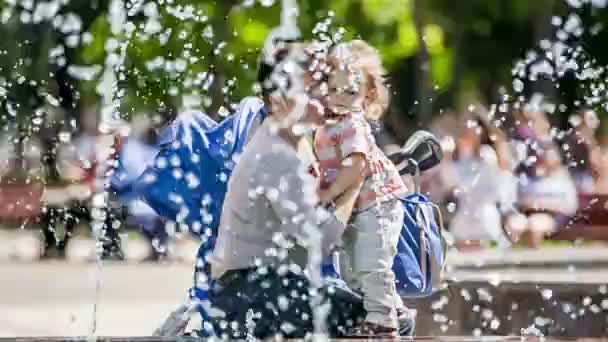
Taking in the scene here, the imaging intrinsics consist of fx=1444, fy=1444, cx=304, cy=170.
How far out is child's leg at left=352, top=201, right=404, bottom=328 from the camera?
4.35 metres

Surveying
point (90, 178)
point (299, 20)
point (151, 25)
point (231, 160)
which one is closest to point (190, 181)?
point (231, 160)

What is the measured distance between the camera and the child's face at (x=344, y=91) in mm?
4473

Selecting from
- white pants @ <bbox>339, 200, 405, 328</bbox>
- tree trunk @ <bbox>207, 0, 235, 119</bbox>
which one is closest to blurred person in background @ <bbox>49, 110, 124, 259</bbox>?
tree trunk @ <bbox>207, 0, 235, 119</bbox>

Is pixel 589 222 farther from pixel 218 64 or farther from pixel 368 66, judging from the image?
pixel 368 66


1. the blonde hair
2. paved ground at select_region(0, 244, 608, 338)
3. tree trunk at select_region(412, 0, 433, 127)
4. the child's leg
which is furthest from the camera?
tree trunk at select_region(412, 0, 433, 127)

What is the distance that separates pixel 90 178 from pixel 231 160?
2.94 m

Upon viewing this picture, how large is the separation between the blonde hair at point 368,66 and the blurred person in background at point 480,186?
3.44 m

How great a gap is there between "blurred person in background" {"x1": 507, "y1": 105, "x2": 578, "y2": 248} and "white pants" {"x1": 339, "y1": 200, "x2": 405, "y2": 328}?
3890 mm

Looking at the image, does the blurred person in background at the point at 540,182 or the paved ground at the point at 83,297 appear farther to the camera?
the blurred person in background at the point at 540,182

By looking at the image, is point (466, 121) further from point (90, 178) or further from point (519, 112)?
point (90, 178)

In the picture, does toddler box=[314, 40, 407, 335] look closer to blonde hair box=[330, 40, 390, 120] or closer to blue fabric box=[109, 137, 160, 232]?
blonde hair box=[330, 40, 390, 120]

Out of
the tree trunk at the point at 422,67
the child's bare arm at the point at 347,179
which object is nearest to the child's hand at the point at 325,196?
the child's bare arm at the point at 347,179

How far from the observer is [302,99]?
442 centimetres

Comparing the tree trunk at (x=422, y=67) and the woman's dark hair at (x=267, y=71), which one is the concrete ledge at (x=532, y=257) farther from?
the woman's dark hair at (x=267, y=71)
